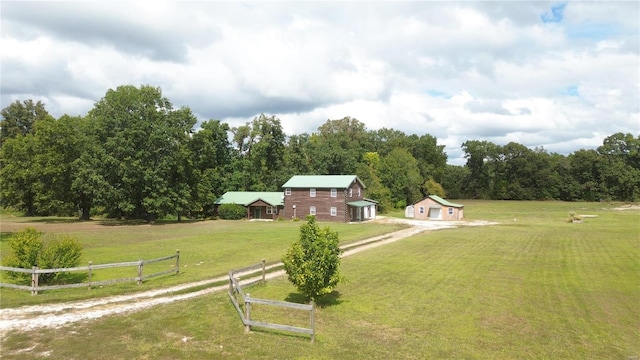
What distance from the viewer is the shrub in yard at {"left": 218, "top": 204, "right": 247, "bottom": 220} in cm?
6481

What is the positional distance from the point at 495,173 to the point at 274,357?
133 meters

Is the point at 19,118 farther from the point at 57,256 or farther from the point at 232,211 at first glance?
the point at 57,256

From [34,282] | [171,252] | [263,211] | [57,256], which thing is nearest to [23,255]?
[57,256]

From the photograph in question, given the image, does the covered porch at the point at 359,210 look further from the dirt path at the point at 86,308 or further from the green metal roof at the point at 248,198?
the dirt path at the point at 86,308

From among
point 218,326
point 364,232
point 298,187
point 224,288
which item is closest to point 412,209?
point 298,187

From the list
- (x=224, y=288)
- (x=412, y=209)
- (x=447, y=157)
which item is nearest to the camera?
(x=224, y=288)

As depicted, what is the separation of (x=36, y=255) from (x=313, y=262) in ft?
44.3

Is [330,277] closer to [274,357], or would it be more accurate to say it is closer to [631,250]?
[274,357]

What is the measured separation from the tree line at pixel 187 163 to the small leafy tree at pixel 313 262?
43394 millimetres

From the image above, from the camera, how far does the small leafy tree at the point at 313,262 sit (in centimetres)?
1541

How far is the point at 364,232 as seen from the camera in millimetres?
43656

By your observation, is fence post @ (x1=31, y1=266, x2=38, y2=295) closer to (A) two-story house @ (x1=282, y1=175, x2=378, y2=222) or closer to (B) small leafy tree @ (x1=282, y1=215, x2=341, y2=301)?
(B) small leafy tree @ (x1=282, y1=215, x2=341, y2=301)

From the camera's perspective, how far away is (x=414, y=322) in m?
14.2

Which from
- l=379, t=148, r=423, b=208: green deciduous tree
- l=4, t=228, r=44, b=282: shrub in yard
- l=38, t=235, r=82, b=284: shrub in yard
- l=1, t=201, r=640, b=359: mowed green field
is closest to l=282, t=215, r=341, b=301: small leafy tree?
l=1, t=201, r=640, b=359: mowed green field
